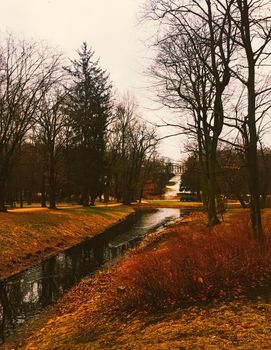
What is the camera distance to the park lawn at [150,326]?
22.2ft

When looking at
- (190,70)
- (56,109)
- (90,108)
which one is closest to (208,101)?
(190,70)

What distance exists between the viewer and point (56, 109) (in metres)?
38.4

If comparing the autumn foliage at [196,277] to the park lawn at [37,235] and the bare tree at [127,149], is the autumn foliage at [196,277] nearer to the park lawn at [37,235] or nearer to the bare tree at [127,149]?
the park lawn at [37,235]

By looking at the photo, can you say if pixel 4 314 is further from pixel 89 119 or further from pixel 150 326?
pixel 89 119

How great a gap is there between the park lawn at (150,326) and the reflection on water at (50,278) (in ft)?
3.12

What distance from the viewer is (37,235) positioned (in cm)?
2355

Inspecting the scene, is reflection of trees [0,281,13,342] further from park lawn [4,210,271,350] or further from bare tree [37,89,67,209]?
bare tree [37,89,67,209]

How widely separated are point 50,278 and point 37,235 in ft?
25.0

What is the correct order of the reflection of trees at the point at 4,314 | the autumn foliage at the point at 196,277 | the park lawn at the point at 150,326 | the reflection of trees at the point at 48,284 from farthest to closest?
the reflection of trees at the point at 48,284, the reflection of trees at the point at 4,314, the autumn foliage at the point at 196,277, the park lawn at the point at 150,326

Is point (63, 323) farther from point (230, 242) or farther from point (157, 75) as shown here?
point (157, 75)

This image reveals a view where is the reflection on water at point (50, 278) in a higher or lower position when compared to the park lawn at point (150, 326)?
lower

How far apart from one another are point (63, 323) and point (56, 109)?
99.6ft

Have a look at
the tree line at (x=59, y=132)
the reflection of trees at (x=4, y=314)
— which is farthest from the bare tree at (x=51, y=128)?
the reflection of trees at (x=4, y=314)

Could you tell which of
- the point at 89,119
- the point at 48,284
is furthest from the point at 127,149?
A: the point at 48,284
